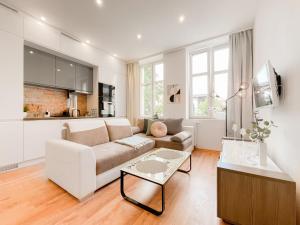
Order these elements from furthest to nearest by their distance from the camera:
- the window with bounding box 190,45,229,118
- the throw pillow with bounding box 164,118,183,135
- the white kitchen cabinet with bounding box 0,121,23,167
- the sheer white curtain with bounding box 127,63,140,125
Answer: the sheer white curtain with bounding box 127,63,140,125 < the window with bounding box 190,45,229,118 < the throw pillow with bounding box 164,118,183,135 < the white kitchen cabinet with bounding box 0,121,23,167

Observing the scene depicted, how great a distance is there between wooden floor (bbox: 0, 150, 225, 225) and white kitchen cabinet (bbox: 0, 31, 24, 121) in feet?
3.46

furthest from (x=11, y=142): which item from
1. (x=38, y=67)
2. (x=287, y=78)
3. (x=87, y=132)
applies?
(x=287, y=78)

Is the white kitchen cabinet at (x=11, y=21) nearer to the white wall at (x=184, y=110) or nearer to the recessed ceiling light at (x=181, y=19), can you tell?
the recessed ceiling light at (x=181, y=19)

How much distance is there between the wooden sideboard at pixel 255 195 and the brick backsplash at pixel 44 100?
3818 mm

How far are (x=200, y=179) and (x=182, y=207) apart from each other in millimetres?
720

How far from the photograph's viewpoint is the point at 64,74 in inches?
131

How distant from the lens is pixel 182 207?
143cm

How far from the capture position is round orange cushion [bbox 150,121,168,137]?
3.14 metres

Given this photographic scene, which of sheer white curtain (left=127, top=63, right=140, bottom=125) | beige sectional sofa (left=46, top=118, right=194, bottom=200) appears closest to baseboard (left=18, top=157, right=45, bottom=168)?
beige sectional sofa (left=46, top=118, right=194, bottom=200)

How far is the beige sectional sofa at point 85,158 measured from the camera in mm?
1479

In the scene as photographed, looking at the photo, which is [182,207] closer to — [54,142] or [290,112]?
[290,112]

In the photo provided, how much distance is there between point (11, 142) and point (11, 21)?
2.09 metres

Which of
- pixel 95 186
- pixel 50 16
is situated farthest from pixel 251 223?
pixel 50 16

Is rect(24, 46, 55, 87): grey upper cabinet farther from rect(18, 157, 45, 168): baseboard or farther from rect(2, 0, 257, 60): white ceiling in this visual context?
rect(18, 157, 45, 168): baseboard
